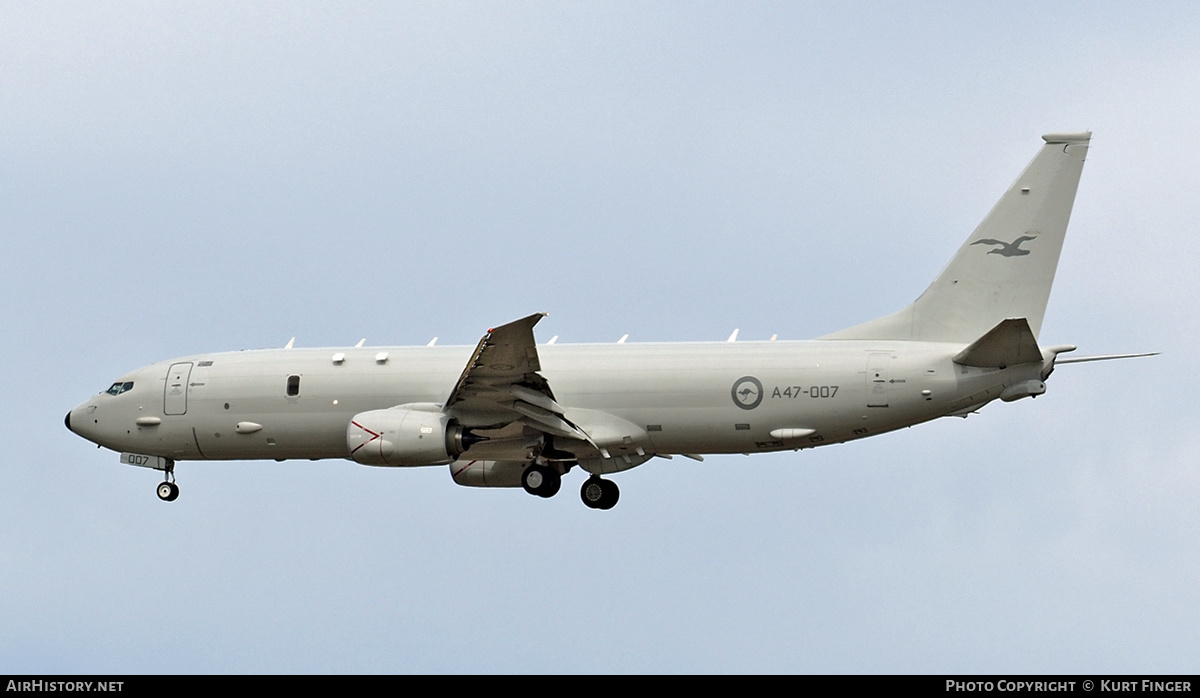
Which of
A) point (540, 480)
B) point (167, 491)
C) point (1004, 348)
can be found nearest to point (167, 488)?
point (167, 491)

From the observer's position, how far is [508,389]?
34312 millimetres

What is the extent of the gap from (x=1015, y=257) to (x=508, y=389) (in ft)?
36.7

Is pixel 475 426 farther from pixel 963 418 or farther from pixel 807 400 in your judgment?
pixel 963 418

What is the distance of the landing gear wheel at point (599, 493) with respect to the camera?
38219 millimetres

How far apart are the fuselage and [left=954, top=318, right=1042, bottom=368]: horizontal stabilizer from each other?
0.81ft

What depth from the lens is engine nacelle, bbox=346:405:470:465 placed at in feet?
114

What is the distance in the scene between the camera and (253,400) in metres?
38.1

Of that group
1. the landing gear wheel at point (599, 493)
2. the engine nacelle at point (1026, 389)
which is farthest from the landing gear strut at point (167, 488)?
the engine nacelle at point (1026, 389)

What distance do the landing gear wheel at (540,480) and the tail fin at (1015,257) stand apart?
28.6 ft
